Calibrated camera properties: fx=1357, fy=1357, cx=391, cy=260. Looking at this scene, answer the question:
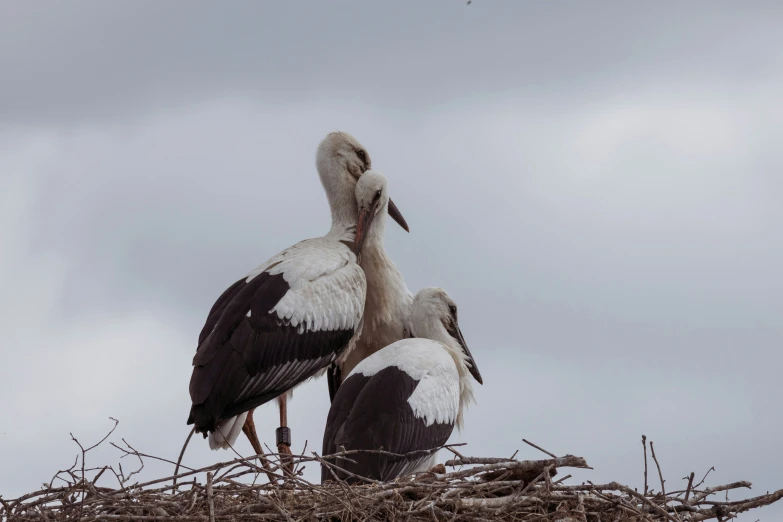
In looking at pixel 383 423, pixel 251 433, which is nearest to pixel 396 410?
pixel 383 423

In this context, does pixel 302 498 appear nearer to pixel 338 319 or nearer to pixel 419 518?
pixel 419 518

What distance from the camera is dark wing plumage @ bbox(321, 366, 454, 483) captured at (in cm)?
755

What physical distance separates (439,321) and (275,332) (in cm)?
112

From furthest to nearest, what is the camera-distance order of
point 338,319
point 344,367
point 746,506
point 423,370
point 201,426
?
point 344,367, point 338,319, point 201,426, point 423,370, point 746,506

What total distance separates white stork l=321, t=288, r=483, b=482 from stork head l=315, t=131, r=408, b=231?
72.9 inches

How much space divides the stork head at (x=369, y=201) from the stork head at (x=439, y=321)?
73 centimetres

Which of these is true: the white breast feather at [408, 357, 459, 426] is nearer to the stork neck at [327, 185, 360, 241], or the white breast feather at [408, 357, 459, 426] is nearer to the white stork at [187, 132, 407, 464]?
the white stork at [187, 132, 407, 464]

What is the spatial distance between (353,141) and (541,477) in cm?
406

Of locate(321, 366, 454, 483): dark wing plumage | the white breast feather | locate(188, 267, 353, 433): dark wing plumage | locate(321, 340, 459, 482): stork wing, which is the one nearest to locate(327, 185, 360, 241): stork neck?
locate(188, 267, 353, 433): dark wing plumage

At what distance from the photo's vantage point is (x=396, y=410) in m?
7.71

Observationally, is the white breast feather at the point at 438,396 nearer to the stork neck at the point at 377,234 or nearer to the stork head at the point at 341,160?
the stork neck at the point at 377,234

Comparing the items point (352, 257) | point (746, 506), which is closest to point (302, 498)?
point (746, 506)

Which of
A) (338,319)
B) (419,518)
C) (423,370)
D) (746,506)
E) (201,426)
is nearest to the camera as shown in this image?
(419,518)

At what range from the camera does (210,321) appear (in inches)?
361
